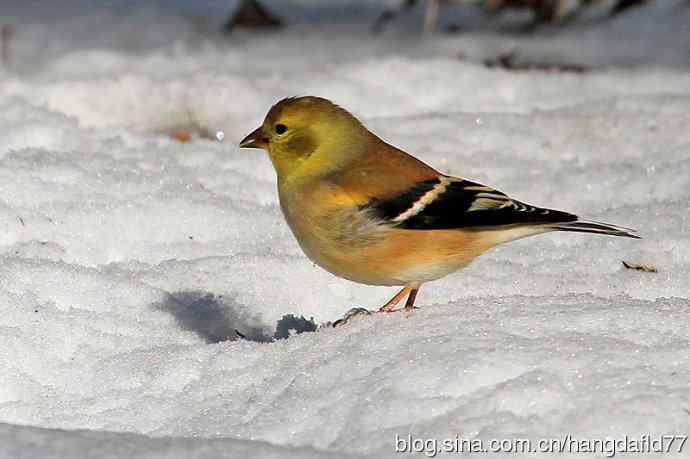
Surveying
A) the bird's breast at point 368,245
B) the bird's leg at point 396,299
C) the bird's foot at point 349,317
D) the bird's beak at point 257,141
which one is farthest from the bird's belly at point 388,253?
the bird's beak at point 257,141

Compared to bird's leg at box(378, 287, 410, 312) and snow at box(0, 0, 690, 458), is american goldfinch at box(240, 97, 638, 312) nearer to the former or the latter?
bird's leg at box(378, 287, 410, 312)

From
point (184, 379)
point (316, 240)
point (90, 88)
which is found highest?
point (90, 88)

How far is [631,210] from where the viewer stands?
577 cm

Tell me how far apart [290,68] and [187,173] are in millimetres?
1929

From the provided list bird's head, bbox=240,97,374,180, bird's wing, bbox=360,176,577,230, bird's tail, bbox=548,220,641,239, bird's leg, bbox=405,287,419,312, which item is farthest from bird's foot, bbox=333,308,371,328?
bird's tail, bbox=548,220,641,239

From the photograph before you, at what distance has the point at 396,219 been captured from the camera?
4320 mm

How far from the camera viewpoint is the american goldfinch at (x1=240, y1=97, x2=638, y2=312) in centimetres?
431

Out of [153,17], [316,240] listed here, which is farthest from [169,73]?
[316,240]

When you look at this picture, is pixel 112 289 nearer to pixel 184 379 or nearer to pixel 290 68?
pixel 184 379

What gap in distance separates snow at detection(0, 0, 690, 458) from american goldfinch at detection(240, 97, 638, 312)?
0.20 m

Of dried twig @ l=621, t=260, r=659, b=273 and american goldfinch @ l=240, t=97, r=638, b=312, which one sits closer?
american goldfinch @ l=240, t=97, r=638, b=312

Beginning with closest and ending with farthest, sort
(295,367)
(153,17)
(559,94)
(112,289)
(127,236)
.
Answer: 1. (295,367)
2. (112,289)
3. (127,236)
4. (559,94)
5. (153,17)

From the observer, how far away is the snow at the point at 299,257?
3523mm

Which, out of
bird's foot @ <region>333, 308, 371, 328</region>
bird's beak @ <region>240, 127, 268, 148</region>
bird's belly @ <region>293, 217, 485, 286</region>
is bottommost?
bird's foot @ <region>333, 308, 371, 328</region>
